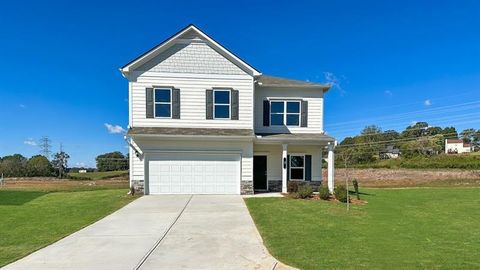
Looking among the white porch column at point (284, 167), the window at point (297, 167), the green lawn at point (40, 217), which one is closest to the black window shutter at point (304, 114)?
the window at point (297, 167)

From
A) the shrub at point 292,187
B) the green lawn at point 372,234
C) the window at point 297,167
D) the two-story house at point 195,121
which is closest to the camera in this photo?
the green lawn at point 372,234

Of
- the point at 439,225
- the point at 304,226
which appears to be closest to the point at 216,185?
the point at 304,226

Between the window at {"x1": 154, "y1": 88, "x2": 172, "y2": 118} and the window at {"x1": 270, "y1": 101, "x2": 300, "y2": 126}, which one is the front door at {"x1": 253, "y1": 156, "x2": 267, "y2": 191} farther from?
the window at {"x1": 154, "y1": 88, "x2": 172, "y2": 118}

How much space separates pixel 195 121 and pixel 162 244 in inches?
389

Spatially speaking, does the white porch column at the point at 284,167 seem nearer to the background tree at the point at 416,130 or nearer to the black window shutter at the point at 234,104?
the black window shutter at the point at 234,104

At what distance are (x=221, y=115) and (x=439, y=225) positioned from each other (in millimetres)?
10846

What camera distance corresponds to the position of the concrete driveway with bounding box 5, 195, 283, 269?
615 centimetres

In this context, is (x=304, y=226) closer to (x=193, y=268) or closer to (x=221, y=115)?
(x=193, y=268)

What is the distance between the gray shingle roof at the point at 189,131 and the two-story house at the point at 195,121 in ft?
0.15

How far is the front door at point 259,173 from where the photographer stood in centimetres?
1817

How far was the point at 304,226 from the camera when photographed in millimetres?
9117

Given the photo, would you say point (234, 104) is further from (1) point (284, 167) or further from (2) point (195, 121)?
(1) point (284, 167)

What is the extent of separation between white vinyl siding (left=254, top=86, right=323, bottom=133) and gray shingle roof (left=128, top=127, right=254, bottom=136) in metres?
1.95

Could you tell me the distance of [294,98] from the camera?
60.7ft
